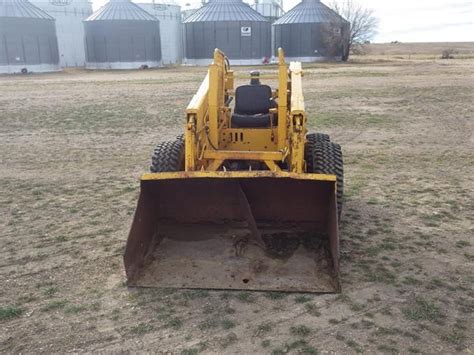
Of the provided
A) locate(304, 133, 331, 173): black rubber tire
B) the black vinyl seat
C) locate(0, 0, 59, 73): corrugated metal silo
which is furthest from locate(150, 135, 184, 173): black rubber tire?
locate(0, 0, 59, 73): corrugated metal silo

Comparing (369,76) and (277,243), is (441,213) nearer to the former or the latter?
(277,243)

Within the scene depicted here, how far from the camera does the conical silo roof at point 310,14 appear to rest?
137 feet

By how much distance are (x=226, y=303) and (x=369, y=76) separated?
22.1 metres

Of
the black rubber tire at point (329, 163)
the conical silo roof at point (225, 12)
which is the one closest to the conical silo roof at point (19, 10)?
the conical silo roof at point (225, 12)

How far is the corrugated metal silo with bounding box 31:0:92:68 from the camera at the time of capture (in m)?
43.7

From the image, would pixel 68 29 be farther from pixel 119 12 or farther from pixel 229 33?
pixel 229 33

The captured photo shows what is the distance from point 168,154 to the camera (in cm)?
624

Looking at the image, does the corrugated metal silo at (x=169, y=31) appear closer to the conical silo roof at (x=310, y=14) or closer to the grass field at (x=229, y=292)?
the conical silo roof at (x=310, y=14)

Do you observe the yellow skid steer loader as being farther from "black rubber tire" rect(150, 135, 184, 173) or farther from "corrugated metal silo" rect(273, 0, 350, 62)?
"corrugated metal silo" rect(273, 0, 350, 62)

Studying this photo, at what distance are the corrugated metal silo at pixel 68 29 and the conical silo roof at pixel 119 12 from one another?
4.58 meters

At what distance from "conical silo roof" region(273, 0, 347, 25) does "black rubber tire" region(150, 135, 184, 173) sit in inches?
1494

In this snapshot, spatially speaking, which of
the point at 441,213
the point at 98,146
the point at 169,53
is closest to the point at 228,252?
the point at 441,213

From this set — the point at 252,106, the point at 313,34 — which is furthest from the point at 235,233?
the point at 313,34

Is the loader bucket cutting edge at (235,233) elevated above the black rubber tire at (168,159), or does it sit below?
below
